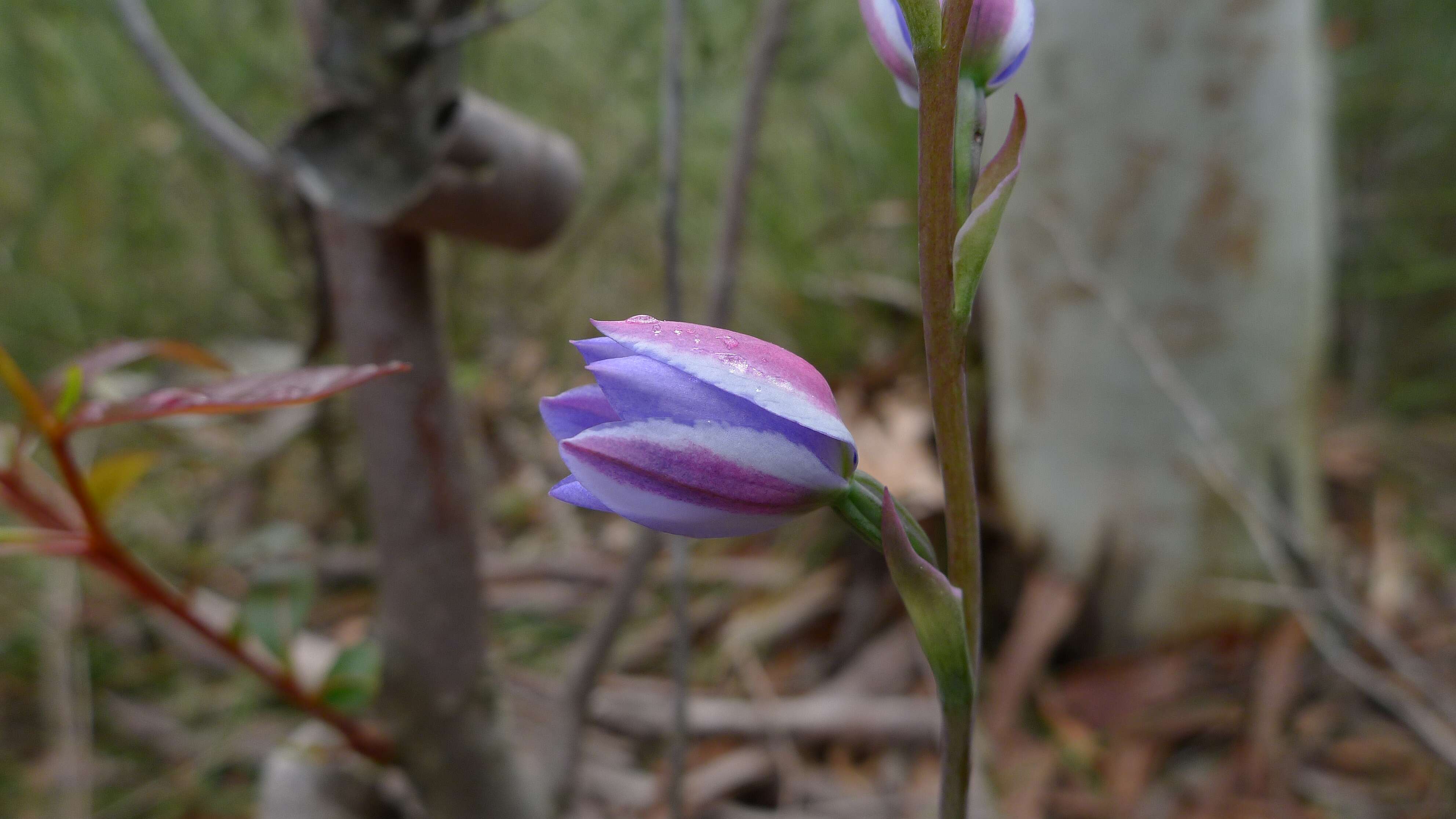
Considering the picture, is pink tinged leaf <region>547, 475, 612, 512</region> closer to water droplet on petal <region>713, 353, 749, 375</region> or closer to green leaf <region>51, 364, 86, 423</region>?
water droplet on petal <region>713, 353, 749, 375</region>

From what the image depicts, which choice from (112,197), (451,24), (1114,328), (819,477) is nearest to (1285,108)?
(1114,328)

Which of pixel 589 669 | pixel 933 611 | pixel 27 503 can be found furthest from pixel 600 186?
pixel 933 611

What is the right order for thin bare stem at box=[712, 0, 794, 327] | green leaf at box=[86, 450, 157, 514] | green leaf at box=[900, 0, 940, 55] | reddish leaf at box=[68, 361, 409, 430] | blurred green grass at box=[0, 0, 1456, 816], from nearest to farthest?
1. green leaf at box=[900, 0, 940, 55]
2. reddish leaf at box=[68, 361, 409, 430]
3. green leaf at box=[86, 450, 157, 514]
4. thin bare stem at box=[712, 0, 794, 327]
5. blurred green grass at box=[0, 0, 1456, 816]

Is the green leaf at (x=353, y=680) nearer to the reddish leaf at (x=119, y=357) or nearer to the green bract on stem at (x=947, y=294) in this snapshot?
the reddish leaf at (x=119, y=357)

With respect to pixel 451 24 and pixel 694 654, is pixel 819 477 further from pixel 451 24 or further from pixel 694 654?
pixel 694 654

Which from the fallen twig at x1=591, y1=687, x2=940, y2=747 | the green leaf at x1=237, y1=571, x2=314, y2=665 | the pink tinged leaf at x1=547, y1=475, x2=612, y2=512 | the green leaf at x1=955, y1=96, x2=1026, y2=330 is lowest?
the fallen twig at x1=591, y1=687, x2=940, y2=747

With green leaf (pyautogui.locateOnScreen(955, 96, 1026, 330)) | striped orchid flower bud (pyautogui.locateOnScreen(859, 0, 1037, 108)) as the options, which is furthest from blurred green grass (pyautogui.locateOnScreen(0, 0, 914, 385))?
green leaf (pyautogui.locateOnScreen(955, 96, 1026, 330))

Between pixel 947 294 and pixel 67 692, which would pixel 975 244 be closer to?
pixel 947 294
